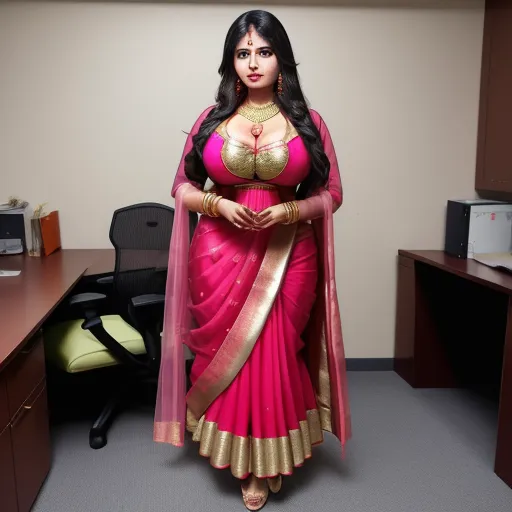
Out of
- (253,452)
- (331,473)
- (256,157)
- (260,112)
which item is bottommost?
(331,473)

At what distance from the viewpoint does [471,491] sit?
1.88 m

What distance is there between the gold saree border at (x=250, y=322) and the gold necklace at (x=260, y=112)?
374 mm

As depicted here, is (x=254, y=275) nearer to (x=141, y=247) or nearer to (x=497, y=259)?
(x=141, y=247)

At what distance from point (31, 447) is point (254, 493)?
0.78m

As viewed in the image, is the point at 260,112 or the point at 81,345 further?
the point at 81,345

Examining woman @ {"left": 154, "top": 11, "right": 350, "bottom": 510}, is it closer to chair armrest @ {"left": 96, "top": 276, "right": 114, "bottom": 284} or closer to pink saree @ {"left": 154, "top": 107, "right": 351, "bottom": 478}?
pink saree @ {"left": 154, "top": 107, "right": 351, "bottom": 478}

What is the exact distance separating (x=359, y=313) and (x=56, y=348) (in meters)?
1.67

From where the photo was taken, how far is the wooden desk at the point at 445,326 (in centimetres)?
273

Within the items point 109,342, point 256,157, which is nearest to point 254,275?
point 256,157

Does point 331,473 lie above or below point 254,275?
below

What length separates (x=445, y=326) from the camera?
2.76 m

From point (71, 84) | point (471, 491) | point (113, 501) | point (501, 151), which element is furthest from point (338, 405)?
point (71, 84)

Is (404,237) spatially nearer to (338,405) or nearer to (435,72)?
(435,72)

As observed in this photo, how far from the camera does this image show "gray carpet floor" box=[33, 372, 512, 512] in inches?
70.9
